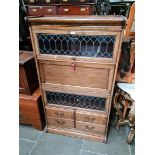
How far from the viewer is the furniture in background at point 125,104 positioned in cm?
142

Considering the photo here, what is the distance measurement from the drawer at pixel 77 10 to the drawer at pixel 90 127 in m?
1.33

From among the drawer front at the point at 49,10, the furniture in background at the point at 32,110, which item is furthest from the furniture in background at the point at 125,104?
the drawer front at the point at 49,10

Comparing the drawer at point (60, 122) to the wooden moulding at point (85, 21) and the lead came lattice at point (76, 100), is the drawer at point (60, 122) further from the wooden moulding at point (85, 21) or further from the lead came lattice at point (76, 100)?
the wooden moulding at point (85, 21)

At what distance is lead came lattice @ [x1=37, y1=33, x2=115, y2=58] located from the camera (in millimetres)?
1149

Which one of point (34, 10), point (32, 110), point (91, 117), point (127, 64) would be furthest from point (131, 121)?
point (34, 10)

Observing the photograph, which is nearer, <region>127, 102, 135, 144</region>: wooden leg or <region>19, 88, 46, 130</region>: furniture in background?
<region>127, 102, 135, 144</region>: wooden leg

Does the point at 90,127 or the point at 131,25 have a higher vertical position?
the point at 131,25

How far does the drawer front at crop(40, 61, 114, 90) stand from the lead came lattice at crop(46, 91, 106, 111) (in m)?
0.18

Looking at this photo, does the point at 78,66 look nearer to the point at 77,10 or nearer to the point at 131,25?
the point at 131,25

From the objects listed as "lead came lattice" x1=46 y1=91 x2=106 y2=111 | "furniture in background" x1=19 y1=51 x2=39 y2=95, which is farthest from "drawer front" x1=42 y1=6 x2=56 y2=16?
"lead came lattice" x1=46 y1=91 x2=106 y2=111

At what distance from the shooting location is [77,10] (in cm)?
205

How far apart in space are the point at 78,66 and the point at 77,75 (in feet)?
0.28

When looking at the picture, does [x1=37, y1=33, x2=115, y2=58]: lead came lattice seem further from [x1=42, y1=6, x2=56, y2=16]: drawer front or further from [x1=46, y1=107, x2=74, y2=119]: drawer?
[x1=42, y1=6, x2=56, y2=16]: drawer front
